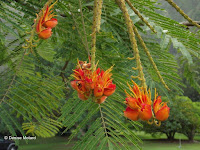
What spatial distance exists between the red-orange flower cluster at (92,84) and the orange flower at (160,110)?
50 mm

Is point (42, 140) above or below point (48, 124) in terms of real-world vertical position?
below

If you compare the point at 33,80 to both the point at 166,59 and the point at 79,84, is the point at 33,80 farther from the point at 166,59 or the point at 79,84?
the point at 79,84

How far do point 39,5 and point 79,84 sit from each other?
1.69 feet

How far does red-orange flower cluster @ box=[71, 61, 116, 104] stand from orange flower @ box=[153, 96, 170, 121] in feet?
0.16

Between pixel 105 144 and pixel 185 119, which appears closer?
pixel 105 144

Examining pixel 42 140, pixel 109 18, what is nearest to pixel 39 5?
pixel 109 18

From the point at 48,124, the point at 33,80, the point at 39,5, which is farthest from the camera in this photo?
the point at 48,124

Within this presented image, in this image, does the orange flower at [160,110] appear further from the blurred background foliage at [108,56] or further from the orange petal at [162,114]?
the blurred background foliage at [108,56]

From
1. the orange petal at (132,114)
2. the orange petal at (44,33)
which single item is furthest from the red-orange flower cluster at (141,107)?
the orange petal at (44,33)

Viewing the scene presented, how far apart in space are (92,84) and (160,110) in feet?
0.25

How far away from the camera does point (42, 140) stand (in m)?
14.5

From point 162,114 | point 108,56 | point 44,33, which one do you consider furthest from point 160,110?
point 108,56

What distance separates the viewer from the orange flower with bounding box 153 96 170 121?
0.25m

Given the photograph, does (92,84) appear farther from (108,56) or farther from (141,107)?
(108,56)
